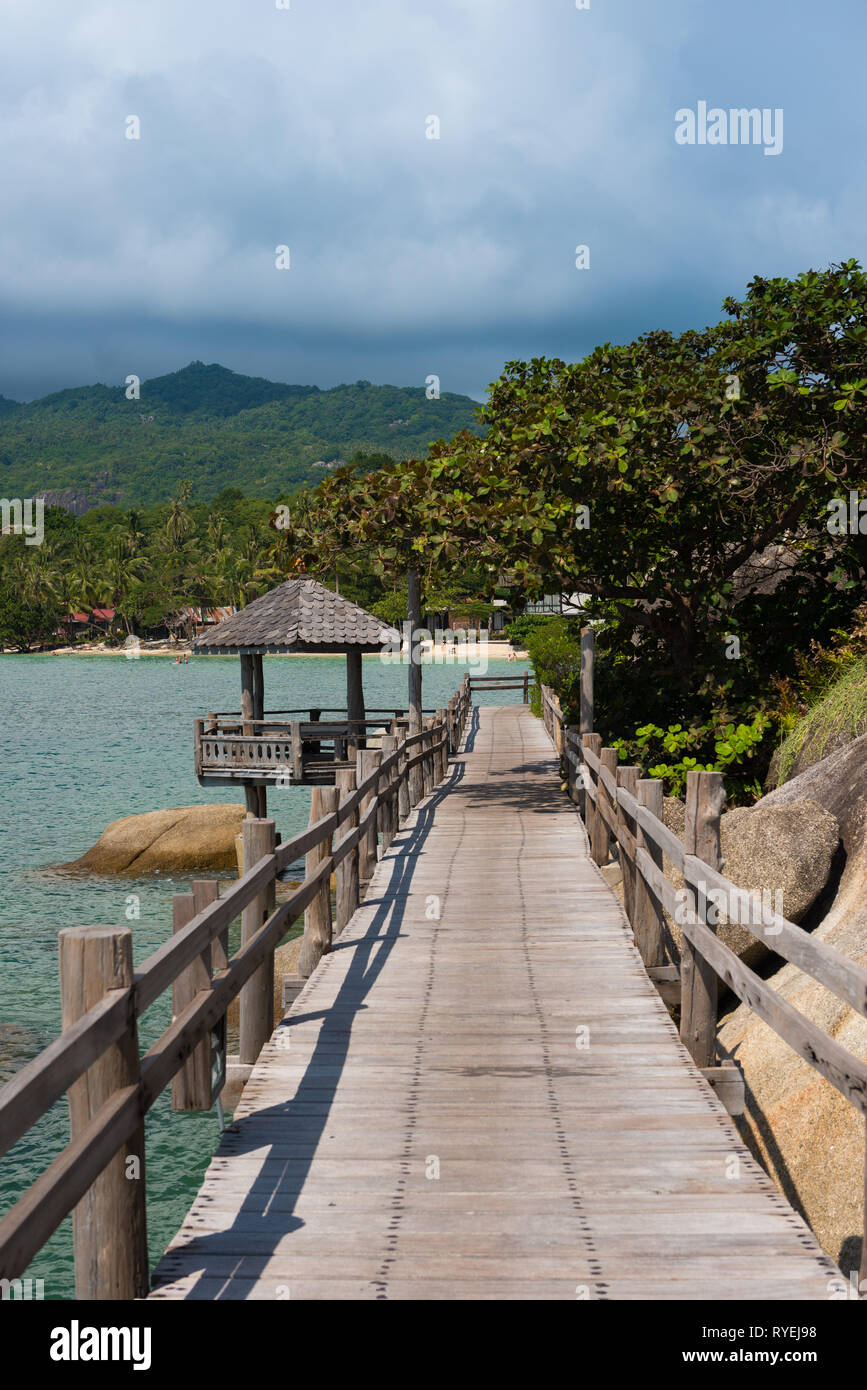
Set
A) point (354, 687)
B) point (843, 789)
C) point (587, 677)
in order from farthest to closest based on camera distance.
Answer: point (354, 687) → point (587, 677) → point (843, 789)

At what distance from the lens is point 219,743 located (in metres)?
20.9

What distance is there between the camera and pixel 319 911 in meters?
8.53

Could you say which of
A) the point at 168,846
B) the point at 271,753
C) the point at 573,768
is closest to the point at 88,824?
the point at 168,846

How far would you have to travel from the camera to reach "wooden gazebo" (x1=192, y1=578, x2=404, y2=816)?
68.1 feet

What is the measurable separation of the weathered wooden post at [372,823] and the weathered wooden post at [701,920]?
471 cm

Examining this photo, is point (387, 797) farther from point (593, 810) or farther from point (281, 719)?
point (281, 719)

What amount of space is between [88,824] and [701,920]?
87.9ft

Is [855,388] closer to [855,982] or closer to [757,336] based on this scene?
[757,336]

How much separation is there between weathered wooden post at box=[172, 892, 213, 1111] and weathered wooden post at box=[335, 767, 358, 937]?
4.06m

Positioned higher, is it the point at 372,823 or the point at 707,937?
the point at 707,937

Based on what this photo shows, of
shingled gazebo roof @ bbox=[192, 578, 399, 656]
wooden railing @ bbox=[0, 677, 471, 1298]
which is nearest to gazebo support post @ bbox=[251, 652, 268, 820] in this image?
shingled gazebo roof @ bbox=[192, 578, 399, 656]

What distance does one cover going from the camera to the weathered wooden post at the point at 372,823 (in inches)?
443

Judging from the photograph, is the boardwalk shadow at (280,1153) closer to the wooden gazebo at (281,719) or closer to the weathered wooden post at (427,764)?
the weathered wooden post at (427,764)
